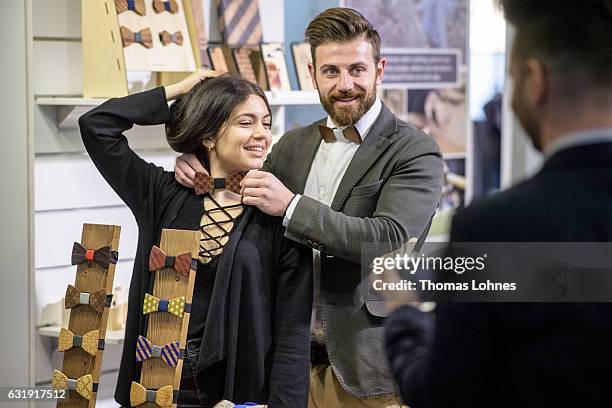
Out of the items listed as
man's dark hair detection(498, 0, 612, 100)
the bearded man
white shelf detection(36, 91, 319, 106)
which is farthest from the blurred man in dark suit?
white shelf detection(36, 91, 319, 106)

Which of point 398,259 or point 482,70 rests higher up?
point 482,70

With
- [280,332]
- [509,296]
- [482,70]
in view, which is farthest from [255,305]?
[482,70]

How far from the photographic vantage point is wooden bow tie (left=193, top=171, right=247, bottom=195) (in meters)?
2.19

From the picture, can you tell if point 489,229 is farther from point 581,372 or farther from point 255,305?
point 255,305

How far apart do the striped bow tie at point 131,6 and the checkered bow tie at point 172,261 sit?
1.04m

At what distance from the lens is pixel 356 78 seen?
2369 mm

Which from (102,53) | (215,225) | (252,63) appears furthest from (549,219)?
(252,63)

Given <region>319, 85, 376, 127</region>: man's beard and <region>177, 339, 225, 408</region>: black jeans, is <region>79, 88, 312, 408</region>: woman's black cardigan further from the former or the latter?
<region>319, 85, 376, 127</region>: man's beard

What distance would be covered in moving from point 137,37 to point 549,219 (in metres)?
2.09

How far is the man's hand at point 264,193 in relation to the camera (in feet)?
6.96

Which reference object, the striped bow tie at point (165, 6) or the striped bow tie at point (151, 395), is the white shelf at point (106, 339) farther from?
the striped bow tie at point (165, 6)

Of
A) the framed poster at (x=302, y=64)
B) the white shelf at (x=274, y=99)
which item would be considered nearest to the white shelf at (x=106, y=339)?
the white shelf at (x=274, y=99)

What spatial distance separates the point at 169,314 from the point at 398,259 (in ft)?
2.40

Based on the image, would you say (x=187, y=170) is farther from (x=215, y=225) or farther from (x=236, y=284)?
(x=236, y=284)
